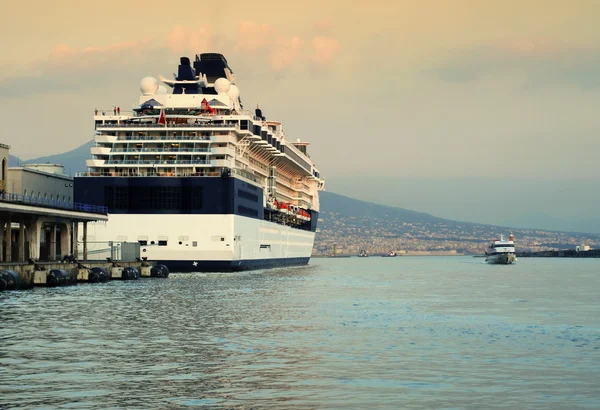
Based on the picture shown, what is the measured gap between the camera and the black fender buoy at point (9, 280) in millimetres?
56125

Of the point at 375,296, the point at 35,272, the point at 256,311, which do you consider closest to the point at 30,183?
the point at 35,272

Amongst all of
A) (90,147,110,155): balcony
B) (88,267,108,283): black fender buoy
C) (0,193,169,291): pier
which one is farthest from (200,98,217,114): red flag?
(88,267,108,283): black fender buoy

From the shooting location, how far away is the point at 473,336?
31.4 m

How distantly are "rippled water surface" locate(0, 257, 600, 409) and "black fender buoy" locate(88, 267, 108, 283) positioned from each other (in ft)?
79.3

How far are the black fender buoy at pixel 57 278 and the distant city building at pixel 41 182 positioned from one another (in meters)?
21.9

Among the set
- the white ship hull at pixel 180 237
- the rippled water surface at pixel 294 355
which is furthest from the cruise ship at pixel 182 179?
A: the rippled water surface at pixel 294 355

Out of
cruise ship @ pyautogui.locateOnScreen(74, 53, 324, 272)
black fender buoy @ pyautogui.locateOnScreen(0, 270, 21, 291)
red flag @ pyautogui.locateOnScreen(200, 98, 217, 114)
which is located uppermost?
red flag @ pyautogui.locateOnScreen(200, 98, 217, 114)

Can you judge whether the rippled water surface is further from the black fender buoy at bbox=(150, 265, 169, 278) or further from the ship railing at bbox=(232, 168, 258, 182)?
the ship railing at bbox=(232, 168, 258, 182)

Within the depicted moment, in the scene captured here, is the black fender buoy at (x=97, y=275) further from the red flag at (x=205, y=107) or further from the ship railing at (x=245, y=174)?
the red flag at (x=205, y=107)

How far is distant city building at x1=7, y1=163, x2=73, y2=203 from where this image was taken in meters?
90.4

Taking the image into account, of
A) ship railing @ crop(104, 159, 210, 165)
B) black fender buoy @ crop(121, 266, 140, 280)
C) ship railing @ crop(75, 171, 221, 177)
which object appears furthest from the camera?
ship railing @ crop(104, 159, 210, 165)

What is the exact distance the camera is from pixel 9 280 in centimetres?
5650

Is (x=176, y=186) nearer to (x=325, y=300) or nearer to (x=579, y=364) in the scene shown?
(x=325, y=300)

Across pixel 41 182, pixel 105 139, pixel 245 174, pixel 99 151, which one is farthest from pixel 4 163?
pixel 245 174
